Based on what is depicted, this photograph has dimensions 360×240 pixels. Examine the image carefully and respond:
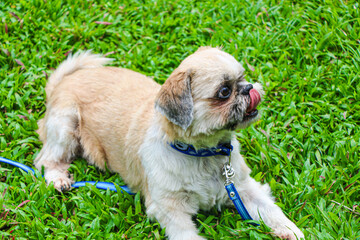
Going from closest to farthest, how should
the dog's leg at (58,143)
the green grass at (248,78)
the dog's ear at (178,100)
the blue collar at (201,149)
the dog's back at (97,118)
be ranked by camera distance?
the dog's ear at (178,100) → the blue collar at (201,149) → the green grass at (248,78) → the dog's back at (97,118) → the dog's leg at (58,143)

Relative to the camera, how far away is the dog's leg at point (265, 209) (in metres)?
3.95

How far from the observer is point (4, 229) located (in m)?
4.39

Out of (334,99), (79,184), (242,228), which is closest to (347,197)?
(242,228)

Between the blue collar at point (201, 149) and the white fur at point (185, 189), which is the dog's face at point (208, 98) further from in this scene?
the white fur at point (185, 189)

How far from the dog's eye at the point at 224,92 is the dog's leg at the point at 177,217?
3.80 feet

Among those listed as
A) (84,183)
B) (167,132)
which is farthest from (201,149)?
(84,183)

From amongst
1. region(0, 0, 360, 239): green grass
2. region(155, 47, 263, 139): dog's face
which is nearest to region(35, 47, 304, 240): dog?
region(155, 47, 263, 139): dog's face

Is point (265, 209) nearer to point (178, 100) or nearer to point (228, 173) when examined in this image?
point (228, 173)

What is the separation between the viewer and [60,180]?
4848mm

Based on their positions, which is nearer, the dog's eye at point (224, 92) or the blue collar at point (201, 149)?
the dog's eye at point (224, 92)

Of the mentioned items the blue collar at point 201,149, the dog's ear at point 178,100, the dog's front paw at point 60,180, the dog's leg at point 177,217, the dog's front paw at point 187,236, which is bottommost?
the dog's front paw at point 60,180

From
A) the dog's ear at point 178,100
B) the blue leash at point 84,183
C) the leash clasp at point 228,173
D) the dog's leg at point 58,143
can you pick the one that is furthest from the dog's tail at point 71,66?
the leash clasp at point 228,173

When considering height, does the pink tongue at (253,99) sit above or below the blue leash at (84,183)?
above

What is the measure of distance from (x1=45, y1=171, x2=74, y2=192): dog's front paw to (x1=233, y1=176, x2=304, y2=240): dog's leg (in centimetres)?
204
